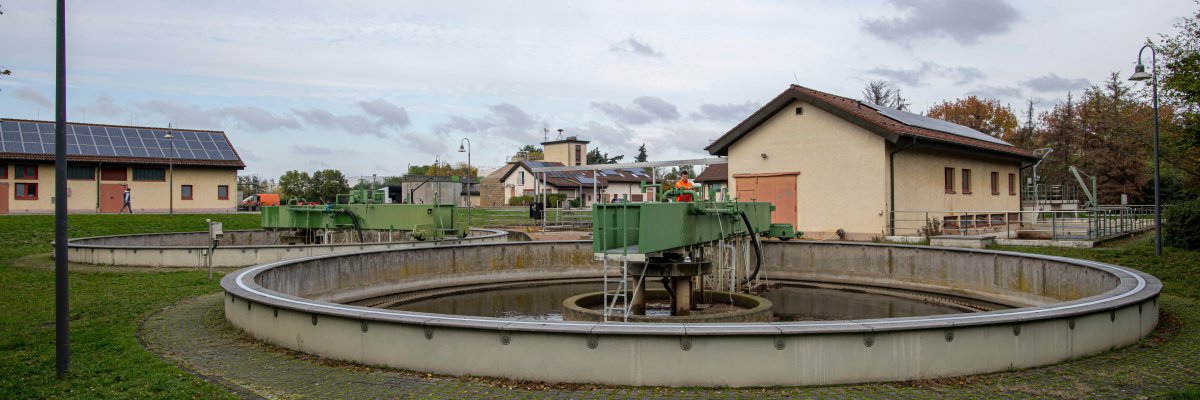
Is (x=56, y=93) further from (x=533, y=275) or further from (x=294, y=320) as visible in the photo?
(x=533, y=275)

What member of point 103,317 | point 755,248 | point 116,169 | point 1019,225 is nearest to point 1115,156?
point 1019,225

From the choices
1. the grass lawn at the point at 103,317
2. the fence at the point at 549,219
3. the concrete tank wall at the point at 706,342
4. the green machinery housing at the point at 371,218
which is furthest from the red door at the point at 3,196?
the concrete tank wall at the point at 706,342

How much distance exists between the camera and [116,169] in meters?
42.3

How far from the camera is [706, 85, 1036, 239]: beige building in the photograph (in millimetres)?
23047

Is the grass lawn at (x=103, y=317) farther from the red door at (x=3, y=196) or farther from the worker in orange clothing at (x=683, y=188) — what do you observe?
the red door at (x=3, y=196)

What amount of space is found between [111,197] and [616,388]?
147 ft

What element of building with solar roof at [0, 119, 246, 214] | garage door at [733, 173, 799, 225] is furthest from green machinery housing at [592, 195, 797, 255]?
building with solar roof at [0, 119, 246, 214]

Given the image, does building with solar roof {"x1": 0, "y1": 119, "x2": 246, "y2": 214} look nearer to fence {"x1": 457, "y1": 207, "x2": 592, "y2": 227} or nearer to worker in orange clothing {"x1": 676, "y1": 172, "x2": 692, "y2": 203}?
fence {"x1": 457, "y1": 207, "x2": 592, "y2": 227}

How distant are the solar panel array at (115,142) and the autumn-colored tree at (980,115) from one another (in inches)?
2199

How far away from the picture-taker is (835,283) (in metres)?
18.6

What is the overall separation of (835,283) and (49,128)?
1823 inches

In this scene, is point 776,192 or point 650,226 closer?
point 650,226

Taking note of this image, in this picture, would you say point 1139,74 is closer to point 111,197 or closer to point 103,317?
point 103,317

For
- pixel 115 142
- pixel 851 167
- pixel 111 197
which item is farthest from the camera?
pixel 115 142
